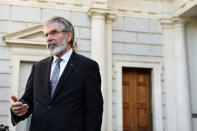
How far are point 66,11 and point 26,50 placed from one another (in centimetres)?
167

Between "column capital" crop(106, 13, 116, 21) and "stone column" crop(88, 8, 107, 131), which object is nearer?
"stone column" crop(88, 8, 107, 131)

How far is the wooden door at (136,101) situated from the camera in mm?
9091

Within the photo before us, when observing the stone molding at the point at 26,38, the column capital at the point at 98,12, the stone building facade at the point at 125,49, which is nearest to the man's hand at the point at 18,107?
the stone building facade at the point at 125,49

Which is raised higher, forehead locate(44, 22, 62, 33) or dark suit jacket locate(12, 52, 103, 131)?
A: forehead locate(44, 22, 62, 33)

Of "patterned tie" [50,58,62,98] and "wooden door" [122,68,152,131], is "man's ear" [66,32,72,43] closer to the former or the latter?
"patterned tie" [50,58,62,98]

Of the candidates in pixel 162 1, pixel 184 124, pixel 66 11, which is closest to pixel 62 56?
pixel 66 11

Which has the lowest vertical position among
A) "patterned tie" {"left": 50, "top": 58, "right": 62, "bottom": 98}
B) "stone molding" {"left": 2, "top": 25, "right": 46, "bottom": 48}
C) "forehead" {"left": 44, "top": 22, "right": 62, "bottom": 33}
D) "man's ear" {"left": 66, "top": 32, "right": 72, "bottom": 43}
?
"patterned tie" {"left": 50, "top": 58, "right": 62, "bottom": 98}

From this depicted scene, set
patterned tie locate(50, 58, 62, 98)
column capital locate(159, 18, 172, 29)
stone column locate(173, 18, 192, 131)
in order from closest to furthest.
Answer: patterned tie locate(50, 58, 62, 98), stone column locate(173, 18, 192, 131), column capital locate(159, 18, 172, 29)

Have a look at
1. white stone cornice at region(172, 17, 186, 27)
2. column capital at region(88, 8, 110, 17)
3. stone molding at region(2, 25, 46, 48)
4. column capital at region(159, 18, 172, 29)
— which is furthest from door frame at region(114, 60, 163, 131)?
stone molding at region(2, 25, 46, 48)

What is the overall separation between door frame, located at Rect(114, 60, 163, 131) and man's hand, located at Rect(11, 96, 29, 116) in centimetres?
629

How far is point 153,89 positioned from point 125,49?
1479mm

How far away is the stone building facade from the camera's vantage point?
8281mm

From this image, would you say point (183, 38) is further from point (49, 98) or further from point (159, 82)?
point (49, 98)

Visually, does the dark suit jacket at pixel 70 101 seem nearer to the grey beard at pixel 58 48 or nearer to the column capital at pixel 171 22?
the grey beard at pixel 58 48
